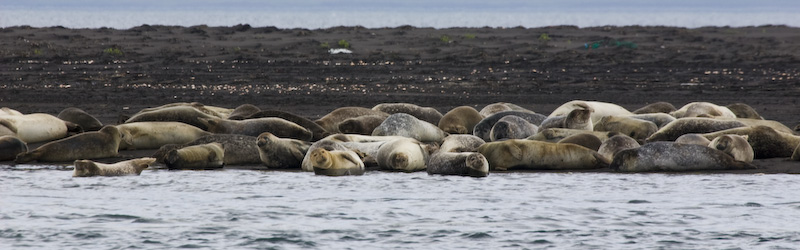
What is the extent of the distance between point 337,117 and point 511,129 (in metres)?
2.68

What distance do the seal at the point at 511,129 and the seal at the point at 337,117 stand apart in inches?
84.3

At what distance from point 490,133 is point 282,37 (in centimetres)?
1734

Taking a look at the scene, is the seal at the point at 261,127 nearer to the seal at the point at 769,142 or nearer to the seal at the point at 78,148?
the seal at the point at 78,148

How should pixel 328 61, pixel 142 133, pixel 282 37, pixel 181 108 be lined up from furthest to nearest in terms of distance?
pixel 282 37
pixel 328 61
pixel 181 108
pixel 142 133

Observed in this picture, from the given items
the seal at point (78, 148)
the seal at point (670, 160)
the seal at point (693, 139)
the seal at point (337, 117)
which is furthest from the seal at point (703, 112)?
the seal at point (78, 148)

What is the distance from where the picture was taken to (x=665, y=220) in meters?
9.05

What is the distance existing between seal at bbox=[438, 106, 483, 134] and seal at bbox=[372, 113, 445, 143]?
0.64m

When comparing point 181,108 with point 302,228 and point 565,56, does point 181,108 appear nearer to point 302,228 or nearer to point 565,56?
point 302,228

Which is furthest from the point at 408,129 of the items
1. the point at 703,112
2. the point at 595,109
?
the point at 703,112

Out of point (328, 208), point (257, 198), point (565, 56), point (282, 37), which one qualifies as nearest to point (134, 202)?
point (257, 198)

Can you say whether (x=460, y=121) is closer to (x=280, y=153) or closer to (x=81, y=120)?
(x=280, y=153)

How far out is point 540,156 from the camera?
11523 mm

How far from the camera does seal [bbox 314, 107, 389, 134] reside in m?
14.3

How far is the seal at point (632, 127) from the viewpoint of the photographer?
13.5m
